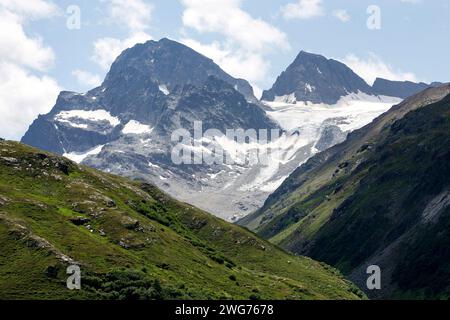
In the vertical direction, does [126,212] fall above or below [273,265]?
above

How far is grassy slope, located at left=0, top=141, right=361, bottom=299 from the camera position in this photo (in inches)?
4075

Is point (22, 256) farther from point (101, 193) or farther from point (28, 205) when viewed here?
point (101, 193)

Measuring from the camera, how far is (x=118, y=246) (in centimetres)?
12656

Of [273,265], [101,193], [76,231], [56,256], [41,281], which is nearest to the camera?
[41,281]

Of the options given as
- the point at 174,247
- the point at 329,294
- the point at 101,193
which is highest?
the point at 101,193

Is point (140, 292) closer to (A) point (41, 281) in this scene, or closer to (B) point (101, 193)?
(A) point (41, 281)

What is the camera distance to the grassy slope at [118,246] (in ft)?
340

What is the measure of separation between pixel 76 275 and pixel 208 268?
41196mm

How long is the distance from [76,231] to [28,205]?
42.8ft

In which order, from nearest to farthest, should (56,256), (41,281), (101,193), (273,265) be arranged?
(41,281) < (56,256) < (101,193) < (273,265)

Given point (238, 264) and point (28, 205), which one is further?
point (238, 264)

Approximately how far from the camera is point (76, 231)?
405 ft

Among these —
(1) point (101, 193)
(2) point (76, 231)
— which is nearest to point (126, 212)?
(1) point (101, 193)

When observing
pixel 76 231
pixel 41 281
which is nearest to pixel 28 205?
pixel 76 231
